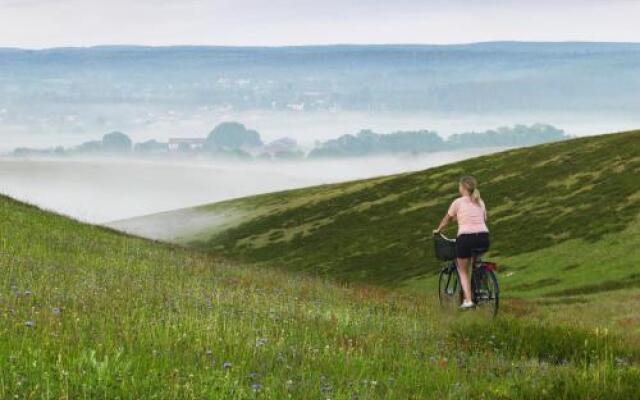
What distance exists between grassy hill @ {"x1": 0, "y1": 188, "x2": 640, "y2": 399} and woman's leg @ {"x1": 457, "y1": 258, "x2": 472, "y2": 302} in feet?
4.05

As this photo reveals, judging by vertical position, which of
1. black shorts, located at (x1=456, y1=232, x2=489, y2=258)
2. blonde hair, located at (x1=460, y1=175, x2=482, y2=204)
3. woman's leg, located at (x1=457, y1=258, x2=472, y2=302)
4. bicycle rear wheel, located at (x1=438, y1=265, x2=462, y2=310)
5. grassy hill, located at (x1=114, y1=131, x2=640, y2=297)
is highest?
blonde hair, located at (x1=460, y1=175, x2=482, y2=204)

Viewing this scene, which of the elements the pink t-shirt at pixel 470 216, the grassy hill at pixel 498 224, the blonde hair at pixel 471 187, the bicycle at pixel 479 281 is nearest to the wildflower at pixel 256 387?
the bicycle at pixel 479 281

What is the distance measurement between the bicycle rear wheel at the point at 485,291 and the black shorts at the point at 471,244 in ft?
2.08

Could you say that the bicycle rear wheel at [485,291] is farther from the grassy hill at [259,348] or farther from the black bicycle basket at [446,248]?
the grassy hill at [259,348]

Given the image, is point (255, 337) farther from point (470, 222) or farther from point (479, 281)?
point (479, 281)

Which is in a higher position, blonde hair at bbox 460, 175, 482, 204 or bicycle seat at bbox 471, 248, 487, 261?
blonde hair at bbox 460, 175, 482, 204

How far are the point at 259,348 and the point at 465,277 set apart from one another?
10.9 metres

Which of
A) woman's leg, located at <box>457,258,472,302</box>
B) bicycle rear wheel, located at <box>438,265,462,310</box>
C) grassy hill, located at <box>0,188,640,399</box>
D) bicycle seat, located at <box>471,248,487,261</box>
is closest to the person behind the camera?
grassy hill, located at <box>0,188,640,399</box>

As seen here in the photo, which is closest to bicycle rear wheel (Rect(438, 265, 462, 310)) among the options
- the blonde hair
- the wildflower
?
the blonde hair

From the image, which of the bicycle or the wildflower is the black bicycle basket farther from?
the wildflower

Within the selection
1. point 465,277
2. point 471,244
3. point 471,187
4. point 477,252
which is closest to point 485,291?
point 465,277

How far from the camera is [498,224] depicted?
78.1 m

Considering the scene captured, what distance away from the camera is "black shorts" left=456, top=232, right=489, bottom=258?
21.1 meters

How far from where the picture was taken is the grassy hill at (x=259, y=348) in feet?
28.8
